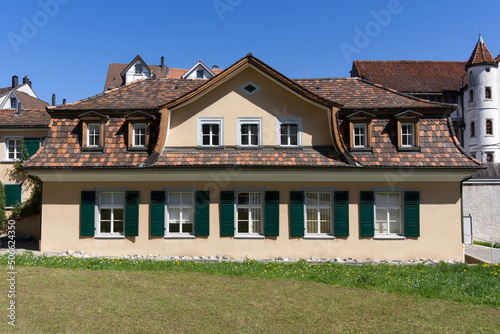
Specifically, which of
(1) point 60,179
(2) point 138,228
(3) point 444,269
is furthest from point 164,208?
(3) point 444,269

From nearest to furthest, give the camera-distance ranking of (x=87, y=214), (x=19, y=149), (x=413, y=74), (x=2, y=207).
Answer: (x=87, y=214)
(x=2, y=207)
(x=19, y=149)
(x=413, y=74)

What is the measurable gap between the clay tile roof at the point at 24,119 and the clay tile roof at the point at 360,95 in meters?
14.2

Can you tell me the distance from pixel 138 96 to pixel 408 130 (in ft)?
34.7

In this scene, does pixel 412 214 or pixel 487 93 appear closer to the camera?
pixel 412 214

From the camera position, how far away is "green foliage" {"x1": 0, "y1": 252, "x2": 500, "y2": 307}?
940cm

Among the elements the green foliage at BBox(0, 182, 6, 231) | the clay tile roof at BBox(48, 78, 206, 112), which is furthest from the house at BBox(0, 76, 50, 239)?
the clay tile roof at BBox(48, 78, 206, 112)

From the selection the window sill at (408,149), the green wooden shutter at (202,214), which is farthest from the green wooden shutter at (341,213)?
the green wooden shutter at (202,214)

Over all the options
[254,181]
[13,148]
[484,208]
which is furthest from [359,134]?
[13,148]

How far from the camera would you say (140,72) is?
4278 centimetres

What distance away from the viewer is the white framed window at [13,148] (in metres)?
21.3

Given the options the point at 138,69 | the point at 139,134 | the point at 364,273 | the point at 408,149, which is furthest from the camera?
the point at 138,69

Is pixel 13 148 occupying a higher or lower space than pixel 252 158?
higher

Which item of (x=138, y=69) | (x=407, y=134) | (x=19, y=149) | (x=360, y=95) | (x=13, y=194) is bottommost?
(x=13, y=194)

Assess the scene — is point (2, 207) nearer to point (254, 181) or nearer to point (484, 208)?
point (254, 181)
